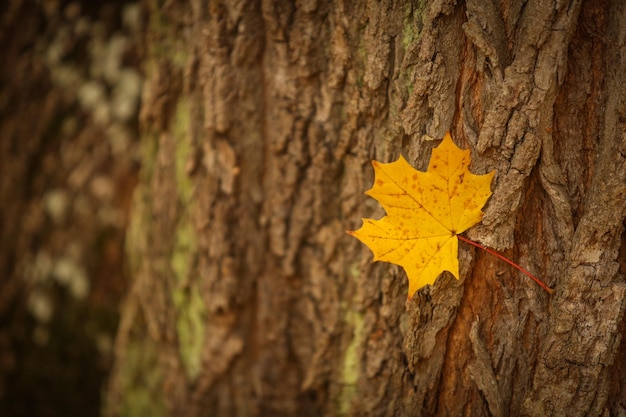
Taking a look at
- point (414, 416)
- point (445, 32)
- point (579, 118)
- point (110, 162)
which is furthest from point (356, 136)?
point (110, 162)

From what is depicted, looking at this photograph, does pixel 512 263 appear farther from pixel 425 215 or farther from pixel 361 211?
pixel 361 211

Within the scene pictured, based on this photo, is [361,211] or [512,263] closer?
[512,263]

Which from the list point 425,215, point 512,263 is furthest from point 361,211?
point 512,263

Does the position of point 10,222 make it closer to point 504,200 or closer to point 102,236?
point 102,236
